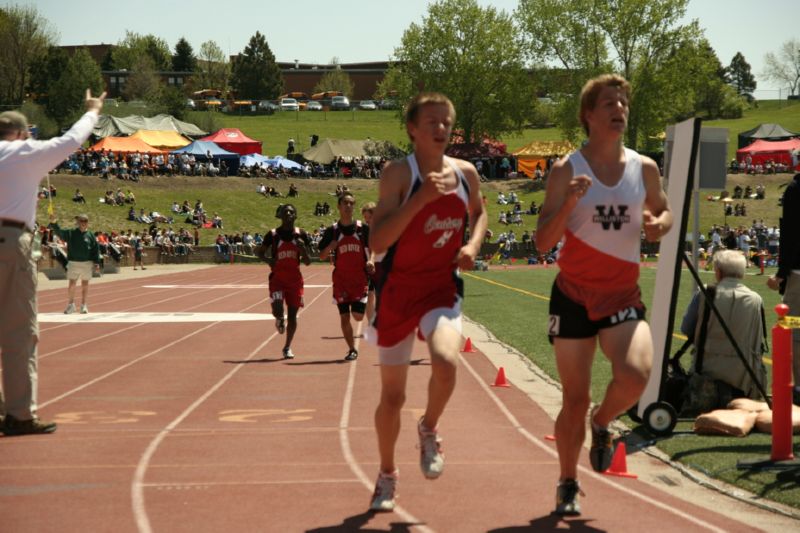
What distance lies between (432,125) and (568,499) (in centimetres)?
207

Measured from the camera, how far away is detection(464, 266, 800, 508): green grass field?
676cm

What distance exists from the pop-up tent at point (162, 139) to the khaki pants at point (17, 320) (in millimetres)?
64915

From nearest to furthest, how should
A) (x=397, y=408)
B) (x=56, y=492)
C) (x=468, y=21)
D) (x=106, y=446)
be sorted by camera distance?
(x=397, y=408) < (x=56, y=492) < (x=106, y=446) < (x=468, y=21)

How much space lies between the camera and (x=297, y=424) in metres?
9.26

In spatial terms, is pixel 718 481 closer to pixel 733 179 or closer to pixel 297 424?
pixel 297 424

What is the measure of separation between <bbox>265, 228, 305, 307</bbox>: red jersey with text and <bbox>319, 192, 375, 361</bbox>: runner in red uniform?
2.17ft

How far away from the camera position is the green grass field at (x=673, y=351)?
6.76m

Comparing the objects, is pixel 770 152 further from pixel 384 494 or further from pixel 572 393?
pixel 384 494

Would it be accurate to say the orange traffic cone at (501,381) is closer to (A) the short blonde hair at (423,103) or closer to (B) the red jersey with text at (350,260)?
(B) the red jersey with text at (350,260)

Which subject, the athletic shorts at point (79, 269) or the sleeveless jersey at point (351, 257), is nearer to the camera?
the sleeveless jersey at point (351, 257)

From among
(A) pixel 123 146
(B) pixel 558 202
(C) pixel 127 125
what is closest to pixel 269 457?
(B) pixel 558 202

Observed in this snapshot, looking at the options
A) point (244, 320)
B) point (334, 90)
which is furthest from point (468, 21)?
point (244, 320)

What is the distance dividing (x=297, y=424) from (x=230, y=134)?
232 ft

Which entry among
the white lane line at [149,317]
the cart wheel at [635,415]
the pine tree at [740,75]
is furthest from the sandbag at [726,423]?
the pine tree at [740,75]
